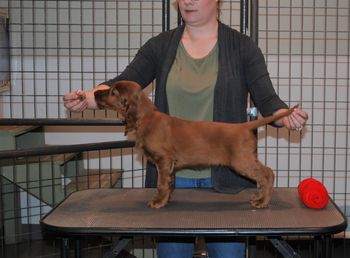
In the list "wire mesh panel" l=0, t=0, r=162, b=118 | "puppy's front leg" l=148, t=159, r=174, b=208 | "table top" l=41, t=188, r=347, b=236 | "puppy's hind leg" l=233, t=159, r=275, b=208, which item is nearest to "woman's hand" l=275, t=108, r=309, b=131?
"puppy's hind leg" l=233, t=159, r=275, b=208

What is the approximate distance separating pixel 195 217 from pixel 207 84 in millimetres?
511

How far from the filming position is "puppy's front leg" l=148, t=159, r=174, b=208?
1786mm

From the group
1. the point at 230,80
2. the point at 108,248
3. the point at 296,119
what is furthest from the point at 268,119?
the point at 108,248

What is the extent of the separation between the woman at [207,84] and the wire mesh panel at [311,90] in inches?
80.0

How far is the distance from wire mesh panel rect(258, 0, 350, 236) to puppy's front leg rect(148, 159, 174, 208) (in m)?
2.35

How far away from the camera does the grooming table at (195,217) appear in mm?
1591

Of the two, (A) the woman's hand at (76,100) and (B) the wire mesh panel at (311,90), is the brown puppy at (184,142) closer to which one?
(A) the woman's hand at (76,100)

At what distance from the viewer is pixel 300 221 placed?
1661mm

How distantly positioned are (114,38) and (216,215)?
2.61 m

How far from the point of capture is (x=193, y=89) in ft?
6.53

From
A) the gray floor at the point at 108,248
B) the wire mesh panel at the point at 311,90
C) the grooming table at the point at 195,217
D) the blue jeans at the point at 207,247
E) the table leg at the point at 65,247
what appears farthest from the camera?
the wire mesh panel at the point at 311,90

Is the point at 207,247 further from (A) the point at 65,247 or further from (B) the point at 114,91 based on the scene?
(B) the point at 114,91

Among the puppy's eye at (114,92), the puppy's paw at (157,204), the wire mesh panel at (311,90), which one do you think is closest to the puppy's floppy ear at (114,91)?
the puppy's eye at (114,92)

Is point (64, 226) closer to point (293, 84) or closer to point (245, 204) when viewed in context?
point (245, 204)
